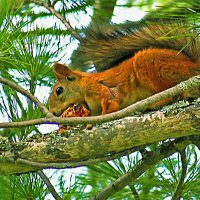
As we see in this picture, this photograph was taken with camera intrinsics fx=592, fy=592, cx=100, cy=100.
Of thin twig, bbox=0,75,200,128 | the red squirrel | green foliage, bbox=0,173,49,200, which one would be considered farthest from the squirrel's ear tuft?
thin twig, bbox=0,75,200,128

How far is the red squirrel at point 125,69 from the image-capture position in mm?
1432

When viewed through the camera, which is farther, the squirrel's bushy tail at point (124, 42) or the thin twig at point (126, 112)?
the squirrel's bushy tail at point (124, 42)

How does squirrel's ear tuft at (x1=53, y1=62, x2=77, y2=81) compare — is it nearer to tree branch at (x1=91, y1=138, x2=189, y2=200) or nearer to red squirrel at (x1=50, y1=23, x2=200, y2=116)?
red squirrel at (x1=50, y1=23, x2=200, y2=116)

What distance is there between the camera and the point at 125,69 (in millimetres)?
1516

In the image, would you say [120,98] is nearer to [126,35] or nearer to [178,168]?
[126,35]

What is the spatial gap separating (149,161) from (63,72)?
38 centimetres

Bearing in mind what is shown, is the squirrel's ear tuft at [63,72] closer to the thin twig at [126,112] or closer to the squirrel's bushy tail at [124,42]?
the squirrel's bushy tail at [124,42]

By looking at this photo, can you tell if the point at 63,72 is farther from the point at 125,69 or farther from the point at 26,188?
the point at 26,188

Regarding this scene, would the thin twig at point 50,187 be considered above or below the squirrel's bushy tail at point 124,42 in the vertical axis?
A: below

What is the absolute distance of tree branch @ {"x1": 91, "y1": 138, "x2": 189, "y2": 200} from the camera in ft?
4.25

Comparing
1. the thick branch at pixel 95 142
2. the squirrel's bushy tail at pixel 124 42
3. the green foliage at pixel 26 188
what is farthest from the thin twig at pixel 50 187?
the squirrel's bushy tail at pixel 124 42

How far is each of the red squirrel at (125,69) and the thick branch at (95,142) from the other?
0.73ft

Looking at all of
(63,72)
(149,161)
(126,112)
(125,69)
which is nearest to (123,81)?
(125,69)

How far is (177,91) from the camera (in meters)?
1.09
